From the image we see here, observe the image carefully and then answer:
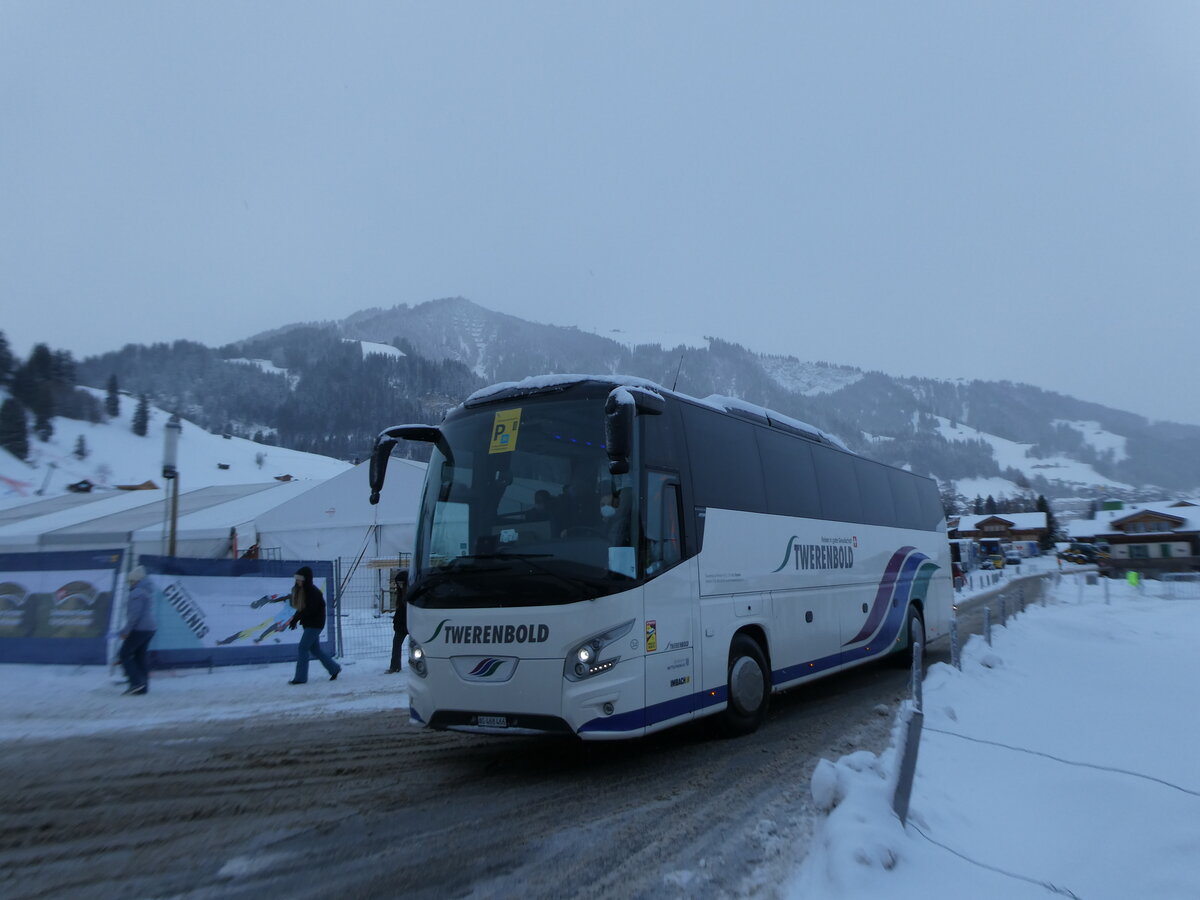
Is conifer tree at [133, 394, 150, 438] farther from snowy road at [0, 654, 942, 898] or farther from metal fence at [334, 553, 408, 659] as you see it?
snowy road at [0, 654, 942, 898]

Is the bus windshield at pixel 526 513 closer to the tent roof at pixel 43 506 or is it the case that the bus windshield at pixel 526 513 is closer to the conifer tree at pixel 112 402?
the tent roof at pixel 43 506

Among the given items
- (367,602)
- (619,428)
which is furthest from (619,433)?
(367,602)

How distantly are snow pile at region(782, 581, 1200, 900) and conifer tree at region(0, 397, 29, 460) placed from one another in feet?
259

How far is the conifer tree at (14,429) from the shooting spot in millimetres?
66188

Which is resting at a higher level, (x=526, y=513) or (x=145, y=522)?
(x=526, y=513)

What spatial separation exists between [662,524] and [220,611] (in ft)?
31.0

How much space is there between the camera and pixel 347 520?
2675 centimetres

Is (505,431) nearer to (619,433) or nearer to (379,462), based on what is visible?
(379,462)

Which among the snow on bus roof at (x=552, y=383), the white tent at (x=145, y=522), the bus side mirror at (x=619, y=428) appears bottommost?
the white tent at (x=145, y=522)

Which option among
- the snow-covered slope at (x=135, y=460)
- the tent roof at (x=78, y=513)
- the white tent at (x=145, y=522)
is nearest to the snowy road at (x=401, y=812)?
the white tent at (x=145, y=522)

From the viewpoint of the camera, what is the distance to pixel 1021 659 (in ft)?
39.6

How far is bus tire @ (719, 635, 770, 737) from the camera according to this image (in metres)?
7.50

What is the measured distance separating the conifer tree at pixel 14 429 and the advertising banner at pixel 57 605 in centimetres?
6688

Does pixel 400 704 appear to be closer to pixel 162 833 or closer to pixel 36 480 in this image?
pixel 162 833
